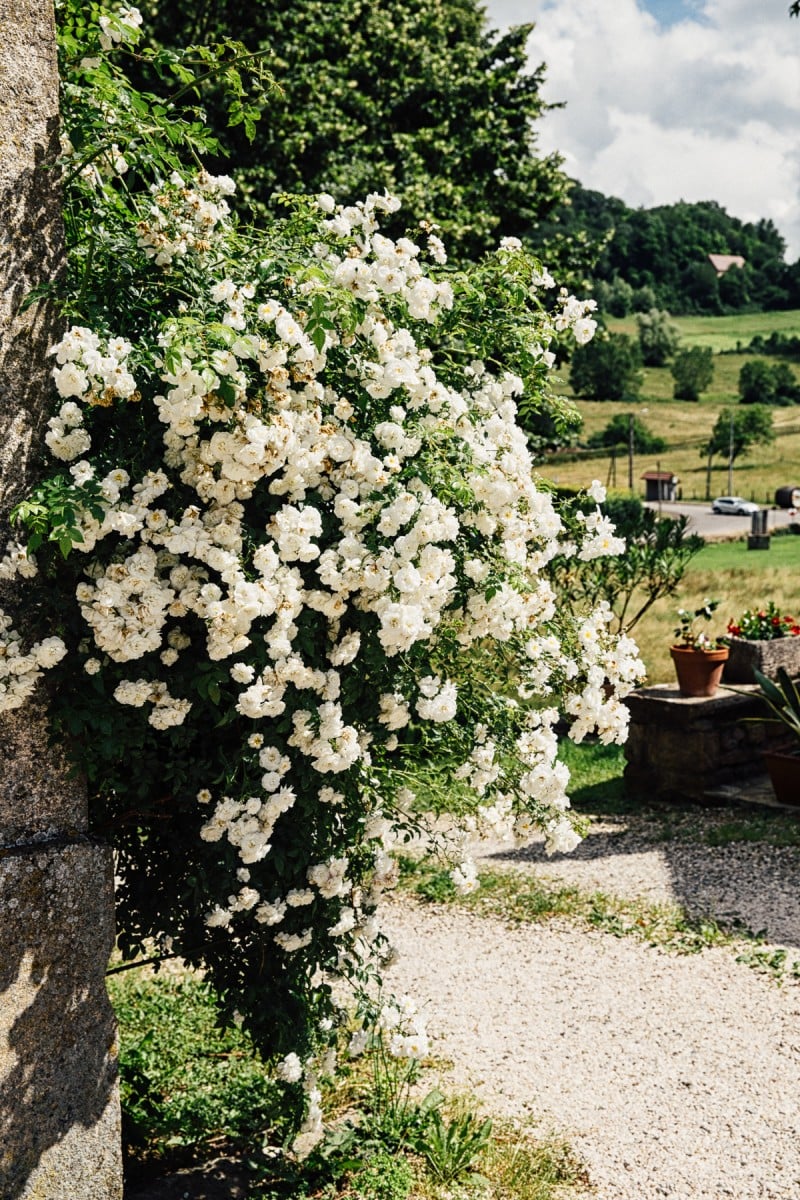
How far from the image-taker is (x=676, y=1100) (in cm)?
430

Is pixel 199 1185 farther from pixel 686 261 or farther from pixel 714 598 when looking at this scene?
pixel 686 261

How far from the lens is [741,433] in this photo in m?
67.6

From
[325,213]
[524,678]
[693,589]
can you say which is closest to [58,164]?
[325,213]

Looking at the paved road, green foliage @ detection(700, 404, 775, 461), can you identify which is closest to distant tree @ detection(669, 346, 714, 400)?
green foliage @ detection(700, 404, 775, 461)

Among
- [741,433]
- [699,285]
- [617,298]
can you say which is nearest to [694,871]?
[741,433]

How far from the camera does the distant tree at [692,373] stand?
8581 cm

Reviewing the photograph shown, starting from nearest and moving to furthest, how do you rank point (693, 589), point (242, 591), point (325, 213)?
1. point (242, 591)
2. point (325, 213)
3. point (693, 589)

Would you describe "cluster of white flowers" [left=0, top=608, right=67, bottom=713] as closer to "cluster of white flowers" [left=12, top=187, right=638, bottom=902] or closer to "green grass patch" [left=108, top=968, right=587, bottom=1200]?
"cluster of white flowers" [left=12, top=187, right=638, bottom=902]

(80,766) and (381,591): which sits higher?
(381,591)

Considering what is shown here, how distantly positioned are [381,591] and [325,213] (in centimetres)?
134

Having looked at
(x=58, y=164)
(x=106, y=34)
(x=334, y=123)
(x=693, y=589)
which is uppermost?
(x=334, y=123)

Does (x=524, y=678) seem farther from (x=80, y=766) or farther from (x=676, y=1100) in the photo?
(x=676, y=1100)

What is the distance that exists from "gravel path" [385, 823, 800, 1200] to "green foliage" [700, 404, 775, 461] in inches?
2377

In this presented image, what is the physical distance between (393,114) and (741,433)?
55444 mm
